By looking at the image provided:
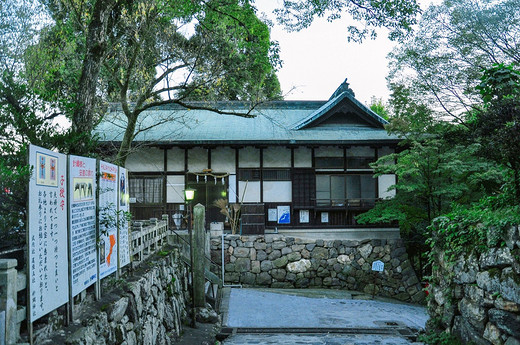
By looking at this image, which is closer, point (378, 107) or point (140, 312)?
point (140, 312)

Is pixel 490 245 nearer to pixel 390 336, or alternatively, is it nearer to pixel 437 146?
pixel 390 336

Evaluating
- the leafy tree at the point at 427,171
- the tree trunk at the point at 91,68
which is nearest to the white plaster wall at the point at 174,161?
the leafy tree at the point at 427,171

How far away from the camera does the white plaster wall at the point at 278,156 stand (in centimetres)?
1919

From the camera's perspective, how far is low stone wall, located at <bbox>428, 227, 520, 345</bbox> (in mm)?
6418

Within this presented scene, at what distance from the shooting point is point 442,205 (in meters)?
17.2

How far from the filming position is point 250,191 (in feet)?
62.4

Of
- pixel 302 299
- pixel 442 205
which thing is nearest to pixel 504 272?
pixel 302 299

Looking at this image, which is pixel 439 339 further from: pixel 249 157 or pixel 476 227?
pixel 249 157

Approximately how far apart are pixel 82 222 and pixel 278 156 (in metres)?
14.0

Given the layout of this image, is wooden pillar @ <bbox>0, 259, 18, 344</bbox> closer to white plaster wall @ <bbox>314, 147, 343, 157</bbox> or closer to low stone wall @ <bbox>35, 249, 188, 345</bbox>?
low stone wall @ <bbox>35, 249, 188, 345</bbox>

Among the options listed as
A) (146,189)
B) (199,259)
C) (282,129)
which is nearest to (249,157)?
(282,129)

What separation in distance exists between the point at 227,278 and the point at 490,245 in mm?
12332

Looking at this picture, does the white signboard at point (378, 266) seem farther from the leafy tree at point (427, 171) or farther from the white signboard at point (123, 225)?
the white signboard at point (123, 225)

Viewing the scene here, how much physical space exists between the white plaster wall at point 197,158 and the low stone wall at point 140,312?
7.23 metres
